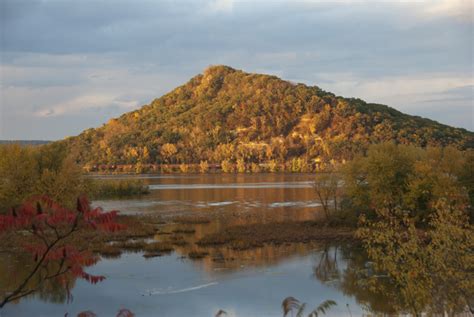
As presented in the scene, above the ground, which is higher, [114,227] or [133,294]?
[114,227]

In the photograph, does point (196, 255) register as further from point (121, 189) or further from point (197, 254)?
point (121, 189)

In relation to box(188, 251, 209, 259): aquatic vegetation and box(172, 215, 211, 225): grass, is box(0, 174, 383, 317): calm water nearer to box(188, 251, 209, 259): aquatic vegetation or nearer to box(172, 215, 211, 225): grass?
box(188, 251, 209, 259): aquatic vegetation

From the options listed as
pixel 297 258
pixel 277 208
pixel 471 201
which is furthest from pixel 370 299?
pixel 277 208

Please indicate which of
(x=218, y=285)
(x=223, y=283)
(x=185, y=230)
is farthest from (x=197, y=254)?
(x=185, y=230)

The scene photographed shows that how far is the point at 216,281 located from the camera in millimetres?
23578

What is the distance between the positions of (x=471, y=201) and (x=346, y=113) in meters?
154

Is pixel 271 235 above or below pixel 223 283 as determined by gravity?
above

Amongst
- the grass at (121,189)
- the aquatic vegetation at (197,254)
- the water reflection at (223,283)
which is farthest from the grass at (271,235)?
the grass at (121,189)

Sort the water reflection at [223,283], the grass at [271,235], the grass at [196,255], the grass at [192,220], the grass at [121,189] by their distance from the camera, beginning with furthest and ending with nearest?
the grass at [121,189]
the grass at [192,220]
the grass at [271,235]
the grass at [196,255]
the water reflection at [223,283]

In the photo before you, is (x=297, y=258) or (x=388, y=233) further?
(x=297, y=258)

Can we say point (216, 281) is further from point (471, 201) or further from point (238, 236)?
point (471, 201)

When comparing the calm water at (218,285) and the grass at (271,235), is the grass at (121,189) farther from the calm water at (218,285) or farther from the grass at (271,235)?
the calm water at (218,285)

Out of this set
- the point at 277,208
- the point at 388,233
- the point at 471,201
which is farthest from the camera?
the point at 277,208

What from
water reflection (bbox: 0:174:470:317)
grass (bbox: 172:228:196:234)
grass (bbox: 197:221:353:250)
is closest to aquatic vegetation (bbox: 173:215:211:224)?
grass (bbox: 172:228:196:234)
